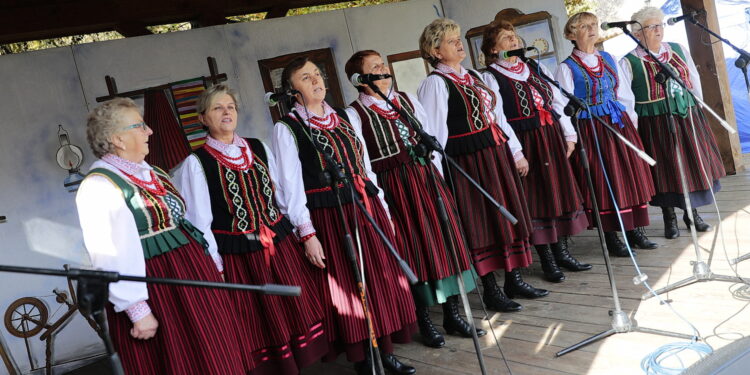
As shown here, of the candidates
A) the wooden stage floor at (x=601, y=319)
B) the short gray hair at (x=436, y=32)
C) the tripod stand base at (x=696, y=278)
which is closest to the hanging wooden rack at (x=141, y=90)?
the short gray hair at (x=436, y=32)

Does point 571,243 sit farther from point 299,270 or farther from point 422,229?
point 299,270

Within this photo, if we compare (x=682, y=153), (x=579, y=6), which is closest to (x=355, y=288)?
(x=682, y=153)

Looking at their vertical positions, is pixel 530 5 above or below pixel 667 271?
above

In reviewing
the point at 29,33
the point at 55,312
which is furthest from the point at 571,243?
the point at 29,33

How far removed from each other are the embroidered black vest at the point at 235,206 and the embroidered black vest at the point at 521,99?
64.8 inches

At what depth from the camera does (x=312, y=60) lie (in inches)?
214

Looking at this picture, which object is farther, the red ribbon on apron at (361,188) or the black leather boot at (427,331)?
the black leather boot at (427,331)

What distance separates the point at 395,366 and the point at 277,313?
614 millimetres

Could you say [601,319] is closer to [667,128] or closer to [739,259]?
[739,259]

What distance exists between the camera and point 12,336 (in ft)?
14.6

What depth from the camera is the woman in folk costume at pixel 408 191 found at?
306 centimetres

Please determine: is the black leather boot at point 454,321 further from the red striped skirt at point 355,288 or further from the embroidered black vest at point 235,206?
the embroidered black vest at point 235,206

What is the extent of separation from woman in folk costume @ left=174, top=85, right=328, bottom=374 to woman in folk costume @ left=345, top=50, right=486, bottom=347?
0.58 m

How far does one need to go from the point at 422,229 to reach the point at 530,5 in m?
4.09
